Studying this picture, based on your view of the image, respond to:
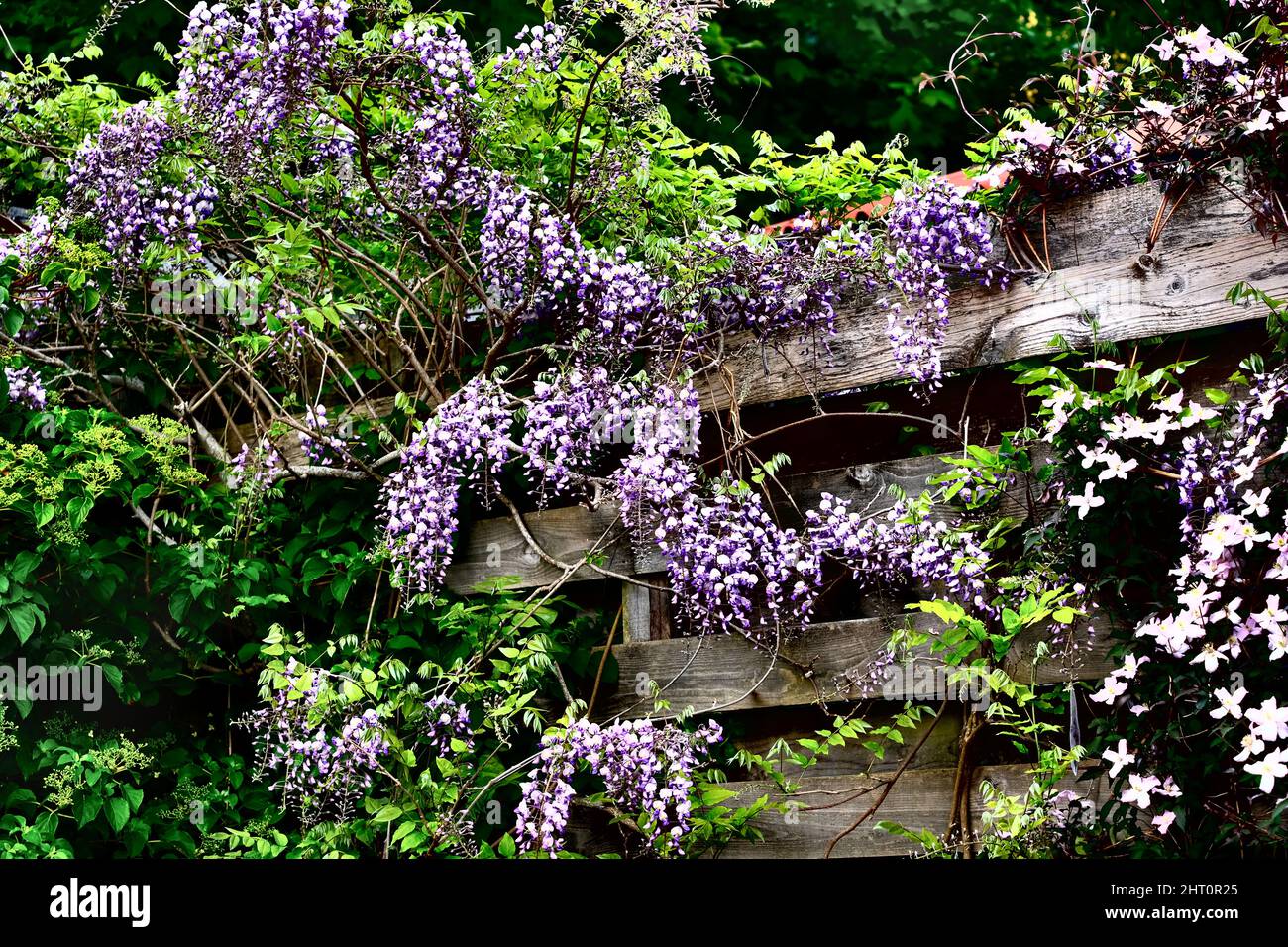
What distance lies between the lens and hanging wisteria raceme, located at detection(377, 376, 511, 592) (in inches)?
122

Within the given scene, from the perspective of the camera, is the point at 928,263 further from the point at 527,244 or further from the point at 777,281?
the point at 527,244

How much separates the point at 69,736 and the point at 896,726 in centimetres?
197

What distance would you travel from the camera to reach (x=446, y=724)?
10.0ft

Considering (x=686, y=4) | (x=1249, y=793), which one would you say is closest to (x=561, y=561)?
(x=686, y=4)

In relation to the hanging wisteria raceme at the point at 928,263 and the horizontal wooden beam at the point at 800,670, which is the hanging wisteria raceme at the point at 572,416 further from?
the hanging wisteria raceme at the point at 928,263

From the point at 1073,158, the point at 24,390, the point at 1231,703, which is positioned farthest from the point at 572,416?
the point at 1231,703

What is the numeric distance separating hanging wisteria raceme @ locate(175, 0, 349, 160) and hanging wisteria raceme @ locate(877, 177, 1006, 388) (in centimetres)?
149

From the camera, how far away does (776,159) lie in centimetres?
339

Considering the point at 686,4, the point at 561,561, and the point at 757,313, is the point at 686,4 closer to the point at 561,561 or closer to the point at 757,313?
the point at 757,313

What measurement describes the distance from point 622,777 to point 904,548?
855 mm

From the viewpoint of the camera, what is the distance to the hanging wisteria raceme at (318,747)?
296 centimetres

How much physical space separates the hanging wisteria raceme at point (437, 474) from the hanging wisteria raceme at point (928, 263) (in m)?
1.01

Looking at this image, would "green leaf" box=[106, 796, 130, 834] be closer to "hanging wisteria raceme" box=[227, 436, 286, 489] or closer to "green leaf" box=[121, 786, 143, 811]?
"green leaf" box=[121, 786, 143, 811]
